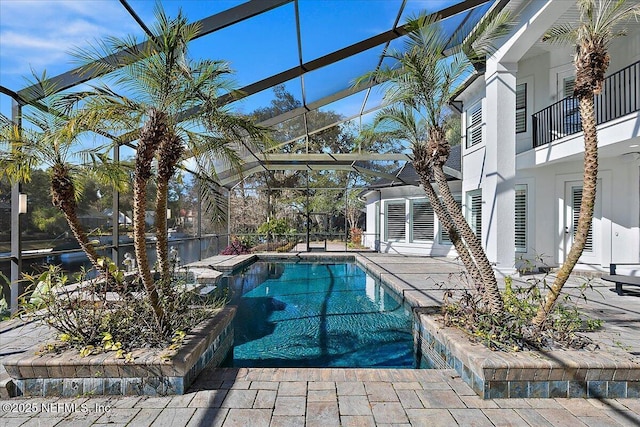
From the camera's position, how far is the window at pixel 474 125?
10.9 metres

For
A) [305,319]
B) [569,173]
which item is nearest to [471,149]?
[569,173]

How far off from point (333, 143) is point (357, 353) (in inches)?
768

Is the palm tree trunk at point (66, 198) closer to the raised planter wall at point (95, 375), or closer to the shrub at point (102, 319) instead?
the shrub at point (102, 319)

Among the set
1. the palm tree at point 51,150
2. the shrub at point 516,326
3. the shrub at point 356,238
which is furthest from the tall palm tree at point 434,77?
the shrub at point 356,238

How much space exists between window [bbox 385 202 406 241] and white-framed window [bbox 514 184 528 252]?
5.65m

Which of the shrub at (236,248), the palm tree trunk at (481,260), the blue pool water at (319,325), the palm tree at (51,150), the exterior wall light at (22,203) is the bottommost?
the blue pool water at (319,325)

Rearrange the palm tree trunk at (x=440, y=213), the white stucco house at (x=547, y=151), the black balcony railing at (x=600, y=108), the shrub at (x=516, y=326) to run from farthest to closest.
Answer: the white stucco house at (x=547, y=151), the black balcony railing at (x=600, y=108), the palm tree trunk at (x=440, y=213), the shrub at (x=516, y=326)

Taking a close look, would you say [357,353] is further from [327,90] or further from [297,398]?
[327,90]

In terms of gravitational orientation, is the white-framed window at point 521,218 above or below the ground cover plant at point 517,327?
above

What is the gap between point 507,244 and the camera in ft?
28.5

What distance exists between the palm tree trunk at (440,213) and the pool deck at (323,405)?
146cm

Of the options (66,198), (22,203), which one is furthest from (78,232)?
(22,203)

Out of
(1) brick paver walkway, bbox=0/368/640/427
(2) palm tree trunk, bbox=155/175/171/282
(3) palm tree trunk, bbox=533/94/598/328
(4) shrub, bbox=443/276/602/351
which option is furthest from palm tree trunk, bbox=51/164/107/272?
(3) palm tree trunk, bbox=533/94/598/328

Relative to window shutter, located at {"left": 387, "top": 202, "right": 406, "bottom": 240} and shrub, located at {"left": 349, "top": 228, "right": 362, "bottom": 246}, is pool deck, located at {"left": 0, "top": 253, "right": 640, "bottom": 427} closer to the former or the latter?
window shutter, located at {"left": 387, "top": 202, "right": 406, "bottom": 240}
